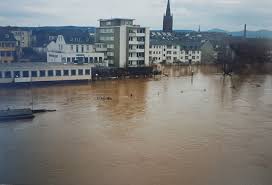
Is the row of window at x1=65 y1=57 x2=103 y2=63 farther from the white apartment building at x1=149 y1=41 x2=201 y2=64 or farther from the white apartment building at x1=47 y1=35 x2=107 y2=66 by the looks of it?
the white apartment building at x1=149 y1=41 x2=201 y2=64

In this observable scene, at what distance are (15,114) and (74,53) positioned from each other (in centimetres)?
842

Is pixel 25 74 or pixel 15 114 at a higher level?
pixel 25 74

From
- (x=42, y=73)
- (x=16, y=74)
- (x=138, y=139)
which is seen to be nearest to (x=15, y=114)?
(x=138, y=139)

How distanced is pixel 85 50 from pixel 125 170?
13.2 meters

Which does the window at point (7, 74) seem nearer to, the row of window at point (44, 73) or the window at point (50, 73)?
the row of window at point (44, 73)

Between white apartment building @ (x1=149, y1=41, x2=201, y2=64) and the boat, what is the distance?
1446 centimetres

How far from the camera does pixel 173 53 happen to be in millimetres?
23844

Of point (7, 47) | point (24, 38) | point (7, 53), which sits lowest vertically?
point (7, 53)

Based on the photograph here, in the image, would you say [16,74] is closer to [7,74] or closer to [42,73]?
[7,74]

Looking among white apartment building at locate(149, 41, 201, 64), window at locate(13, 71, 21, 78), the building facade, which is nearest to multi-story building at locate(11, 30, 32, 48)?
white apartment building at locate(149, 41, 201, 64)

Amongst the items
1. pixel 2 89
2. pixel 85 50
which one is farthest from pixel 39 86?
pixel 85 50

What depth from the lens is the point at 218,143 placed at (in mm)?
6844

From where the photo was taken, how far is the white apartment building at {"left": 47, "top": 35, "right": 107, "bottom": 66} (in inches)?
643

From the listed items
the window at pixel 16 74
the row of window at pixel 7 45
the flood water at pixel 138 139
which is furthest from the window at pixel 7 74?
the row of window at pixel 7 45
